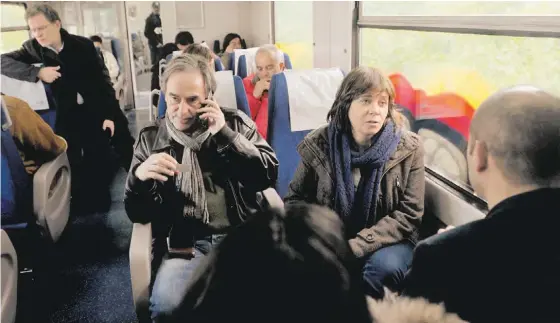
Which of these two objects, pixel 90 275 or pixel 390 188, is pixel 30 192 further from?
pixel 390 188

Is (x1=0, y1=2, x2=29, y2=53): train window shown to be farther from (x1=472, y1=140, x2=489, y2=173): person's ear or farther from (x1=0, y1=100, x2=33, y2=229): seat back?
(x1=472, y1=140, x2=489, y2=173): person's ear

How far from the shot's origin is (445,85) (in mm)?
1896

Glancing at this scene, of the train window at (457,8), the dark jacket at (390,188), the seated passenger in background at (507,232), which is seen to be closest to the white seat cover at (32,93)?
the dark jacket at (390,188)

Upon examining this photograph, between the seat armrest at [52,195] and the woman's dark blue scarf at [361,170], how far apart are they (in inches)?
55.3

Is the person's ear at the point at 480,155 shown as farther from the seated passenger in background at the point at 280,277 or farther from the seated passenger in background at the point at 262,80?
the seated passenger in background at the point at 262,80

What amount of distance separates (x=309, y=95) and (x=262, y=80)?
734 mm

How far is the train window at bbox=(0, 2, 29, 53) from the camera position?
3.44m

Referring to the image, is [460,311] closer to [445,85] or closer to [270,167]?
[270,167]

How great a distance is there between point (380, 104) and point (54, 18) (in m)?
2.27

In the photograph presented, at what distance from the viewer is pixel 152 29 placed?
23.3 ft

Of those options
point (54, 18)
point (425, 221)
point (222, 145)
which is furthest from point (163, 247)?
point (54, 18)

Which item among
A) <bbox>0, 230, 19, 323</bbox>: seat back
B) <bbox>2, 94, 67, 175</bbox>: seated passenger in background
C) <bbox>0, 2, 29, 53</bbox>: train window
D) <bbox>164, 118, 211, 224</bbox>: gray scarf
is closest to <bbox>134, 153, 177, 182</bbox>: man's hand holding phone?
<bbox>164, 118, 211, 224</bbox>: gray scarf

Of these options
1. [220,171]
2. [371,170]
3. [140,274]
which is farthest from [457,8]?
[140,274]

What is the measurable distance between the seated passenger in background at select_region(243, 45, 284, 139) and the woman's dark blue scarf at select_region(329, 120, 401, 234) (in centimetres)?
102
